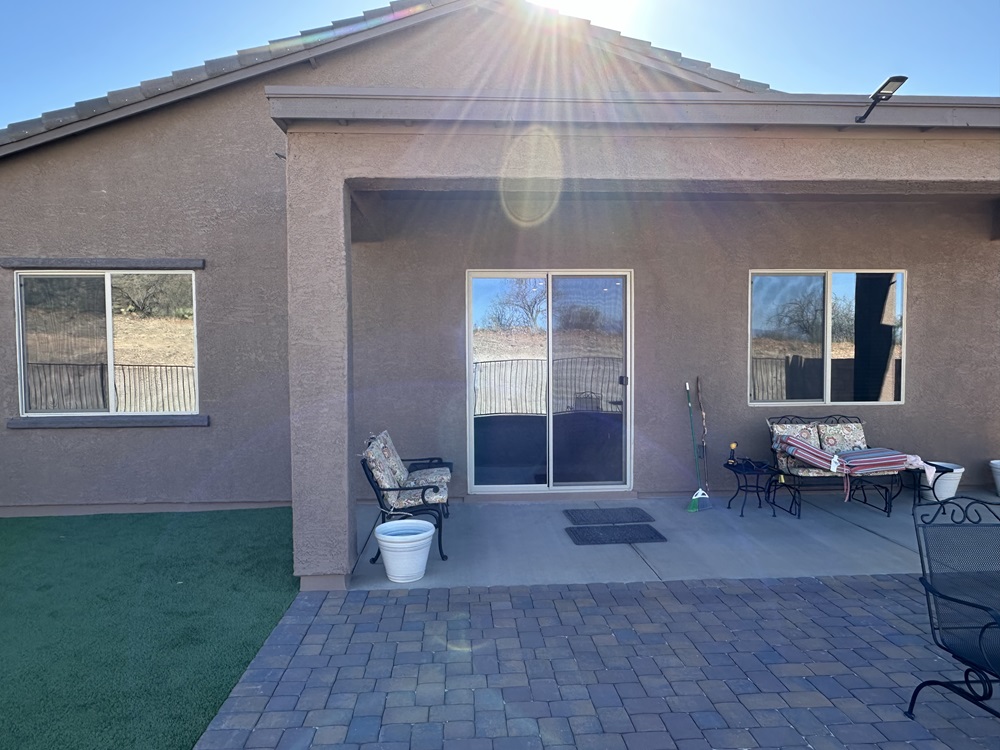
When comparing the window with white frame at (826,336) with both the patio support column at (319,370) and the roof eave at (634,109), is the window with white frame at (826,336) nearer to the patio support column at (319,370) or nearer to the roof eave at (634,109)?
the roof eave at (634,109)

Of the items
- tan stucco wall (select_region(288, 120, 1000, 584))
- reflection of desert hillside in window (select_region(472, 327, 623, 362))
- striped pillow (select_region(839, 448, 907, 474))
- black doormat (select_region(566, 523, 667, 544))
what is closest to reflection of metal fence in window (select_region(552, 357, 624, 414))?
reflection of desert hillside in window (select_region(472, 327, 623, 362))

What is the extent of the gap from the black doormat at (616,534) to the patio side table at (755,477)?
3.82 feet

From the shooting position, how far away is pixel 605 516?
6125 millimetres

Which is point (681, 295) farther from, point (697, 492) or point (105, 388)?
point (105, 388)

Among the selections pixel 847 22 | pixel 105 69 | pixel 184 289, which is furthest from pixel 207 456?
pixel 847 22

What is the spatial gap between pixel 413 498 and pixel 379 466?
0.38m

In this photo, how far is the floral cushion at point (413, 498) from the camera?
4.94m

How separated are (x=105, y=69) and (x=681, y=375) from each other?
7.85 meters

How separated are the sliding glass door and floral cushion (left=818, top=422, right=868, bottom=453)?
209cm

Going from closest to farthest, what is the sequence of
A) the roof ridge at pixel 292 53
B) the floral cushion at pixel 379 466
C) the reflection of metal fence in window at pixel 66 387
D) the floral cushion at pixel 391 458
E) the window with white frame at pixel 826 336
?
the floral cushion at pixel 379 466
the floral cushion at pixel 391 458
the roof ridge at pixel 292 53
the reflection of metal fence in window at pixel 66 387
the window with white frame at pixel 826 336

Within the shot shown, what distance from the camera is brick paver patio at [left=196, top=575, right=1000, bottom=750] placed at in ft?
A: 9.08

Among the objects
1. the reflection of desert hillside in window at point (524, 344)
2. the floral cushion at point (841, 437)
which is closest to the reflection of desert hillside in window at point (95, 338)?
the reflection of desert hillside in window at point (524, 344)

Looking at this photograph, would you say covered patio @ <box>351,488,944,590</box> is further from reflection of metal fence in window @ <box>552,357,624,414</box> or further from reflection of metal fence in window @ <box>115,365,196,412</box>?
reflection of metal fence in window @ <box>115,365,196,412</box>

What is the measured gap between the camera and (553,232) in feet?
21.9
